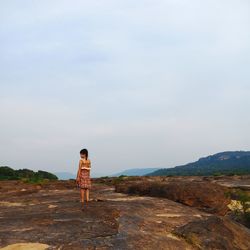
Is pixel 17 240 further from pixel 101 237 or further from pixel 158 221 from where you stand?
pixel 158 221

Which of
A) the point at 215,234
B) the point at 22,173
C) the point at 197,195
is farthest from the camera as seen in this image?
the point at 22,173

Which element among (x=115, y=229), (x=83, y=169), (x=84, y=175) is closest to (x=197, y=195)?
(x=84, y=175)

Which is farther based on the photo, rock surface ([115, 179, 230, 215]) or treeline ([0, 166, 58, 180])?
treeline ([0, 166, 58, 180])

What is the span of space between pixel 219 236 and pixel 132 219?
2838mm

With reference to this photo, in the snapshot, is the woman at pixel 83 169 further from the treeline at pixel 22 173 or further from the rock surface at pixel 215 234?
the treeline at pixel 22 173

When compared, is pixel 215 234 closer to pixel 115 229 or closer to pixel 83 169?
pixel 115 229

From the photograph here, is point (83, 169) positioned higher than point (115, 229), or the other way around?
point (83, 169)

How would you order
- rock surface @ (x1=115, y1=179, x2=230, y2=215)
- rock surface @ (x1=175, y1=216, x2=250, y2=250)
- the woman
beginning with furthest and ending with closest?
rock surface @ (x1=115, y1=179, x2=230, y2=215)
the woman
rock surface @ (x1=175, y1=216, x2=250, y2=250)

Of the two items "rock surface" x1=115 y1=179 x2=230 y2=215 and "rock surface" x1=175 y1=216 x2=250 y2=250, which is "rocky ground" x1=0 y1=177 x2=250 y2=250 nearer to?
"rock surface" x1=175 y1=216 x2=250 y2=250

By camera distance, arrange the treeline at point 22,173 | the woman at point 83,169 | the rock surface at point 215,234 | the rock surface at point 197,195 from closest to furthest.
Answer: the rock surface at point 215,234, the woman at point 83,169, the rock surface at point 197,195, the treeline at point 22,173

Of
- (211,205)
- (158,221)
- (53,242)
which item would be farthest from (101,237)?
(211,205)

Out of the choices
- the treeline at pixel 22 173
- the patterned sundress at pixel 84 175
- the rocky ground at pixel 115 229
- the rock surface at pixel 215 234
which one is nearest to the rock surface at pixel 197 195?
the rocky ground at pixel 115 229

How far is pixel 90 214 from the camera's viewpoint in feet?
45.8

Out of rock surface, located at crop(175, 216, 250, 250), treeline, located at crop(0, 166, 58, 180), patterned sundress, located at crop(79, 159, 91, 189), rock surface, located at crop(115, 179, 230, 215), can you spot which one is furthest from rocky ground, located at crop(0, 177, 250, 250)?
treeline, located at crop(0, 166, 58, 180)
